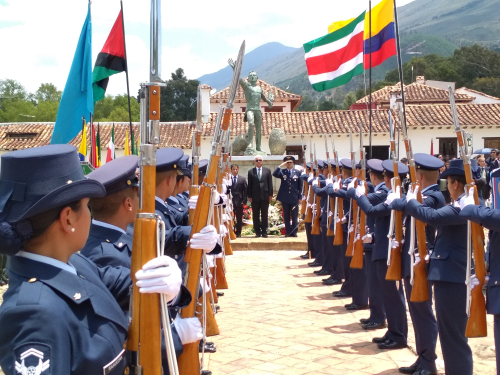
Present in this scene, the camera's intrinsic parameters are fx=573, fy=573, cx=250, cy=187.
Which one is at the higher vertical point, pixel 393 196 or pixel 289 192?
pixel 393 196

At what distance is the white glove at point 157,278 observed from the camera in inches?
77.2

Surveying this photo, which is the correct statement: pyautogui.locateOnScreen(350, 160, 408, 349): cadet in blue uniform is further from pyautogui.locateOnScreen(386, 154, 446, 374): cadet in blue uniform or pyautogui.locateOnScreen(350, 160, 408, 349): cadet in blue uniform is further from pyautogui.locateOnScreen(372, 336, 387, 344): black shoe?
pyautogui.locateOnScreen(386, 154, 446, 374): cadet in blue uniform

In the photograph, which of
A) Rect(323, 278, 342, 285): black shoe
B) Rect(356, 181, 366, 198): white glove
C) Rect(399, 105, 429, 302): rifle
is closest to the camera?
Rect(399, 105, 429, 302): rifle

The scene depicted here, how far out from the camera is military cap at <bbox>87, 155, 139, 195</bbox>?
8.74ft

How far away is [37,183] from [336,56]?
979 centimetres

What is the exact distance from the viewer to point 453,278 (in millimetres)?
4293

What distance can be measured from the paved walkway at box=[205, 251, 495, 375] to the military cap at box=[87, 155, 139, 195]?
281 centimetres

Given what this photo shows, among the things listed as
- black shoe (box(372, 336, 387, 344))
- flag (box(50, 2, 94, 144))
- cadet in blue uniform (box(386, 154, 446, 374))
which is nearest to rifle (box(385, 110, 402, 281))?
cadet in blue uniform (box(386, 154, 446, 374))

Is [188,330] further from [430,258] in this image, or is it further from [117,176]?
[430,258]

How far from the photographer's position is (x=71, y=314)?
1.76 m

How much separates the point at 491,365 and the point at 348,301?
2909mm

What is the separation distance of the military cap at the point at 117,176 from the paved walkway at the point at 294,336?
2.81m

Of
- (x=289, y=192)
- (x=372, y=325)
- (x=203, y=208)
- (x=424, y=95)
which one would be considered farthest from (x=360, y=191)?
(x=424, y=95)

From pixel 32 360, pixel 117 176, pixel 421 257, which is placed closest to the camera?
pixel 32 360
